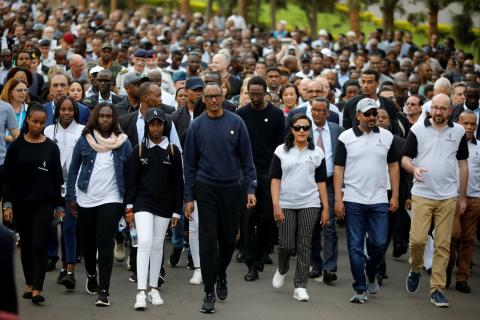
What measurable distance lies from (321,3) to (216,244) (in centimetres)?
3023

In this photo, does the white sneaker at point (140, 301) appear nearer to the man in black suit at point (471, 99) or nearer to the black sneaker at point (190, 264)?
the black sneaker at point (190, 264)

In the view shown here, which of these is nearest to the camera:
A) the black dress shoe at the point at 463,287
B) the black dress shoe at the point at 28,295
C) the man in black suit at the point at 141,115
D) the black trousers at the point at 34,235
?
the black trousers at the point at 34,235

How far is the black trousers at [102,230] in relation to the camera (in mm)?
11289

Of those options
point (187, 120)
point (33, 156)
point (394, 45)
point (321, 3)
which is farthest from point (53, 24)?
point (33, 156)

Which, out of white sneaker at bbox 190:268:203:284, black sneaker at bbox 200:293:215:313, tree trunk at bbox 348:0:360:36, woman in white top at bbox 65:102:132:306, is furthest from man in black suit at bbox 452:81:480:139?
tree trunk at bbox 348:0:360:36

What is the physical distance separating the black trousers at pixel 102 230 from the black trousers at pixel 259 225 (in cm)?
208

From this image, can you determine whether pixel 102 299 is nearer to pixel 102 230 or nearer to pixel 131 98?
pixel 102 230

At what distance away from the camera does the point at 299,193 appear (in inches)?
467

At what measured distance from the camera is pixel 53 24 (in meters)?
31.3

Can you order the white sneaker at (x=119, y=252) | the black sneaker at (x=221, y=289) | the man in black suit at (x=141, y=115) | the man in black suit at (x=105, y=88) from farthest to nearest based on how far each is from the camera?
the man in black suit at (x=105, y=88) → the white sneaker at (x=119, y=252) → the man in black suit at (x=141, y=115) → the black sneaker at (x=221, y=289)

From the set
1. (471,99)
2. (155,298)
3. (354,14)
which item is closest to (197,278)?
(155,298)

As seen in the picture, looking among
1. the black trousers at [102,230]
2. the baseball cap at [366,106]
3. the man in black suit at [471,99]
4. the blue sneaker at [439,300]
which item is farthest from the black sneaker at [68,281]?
the man in black suit at [471,99]

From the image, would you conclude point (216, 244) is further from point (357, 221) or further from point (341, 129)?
point (341, 129)

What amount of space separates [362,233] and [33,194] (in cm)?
342
